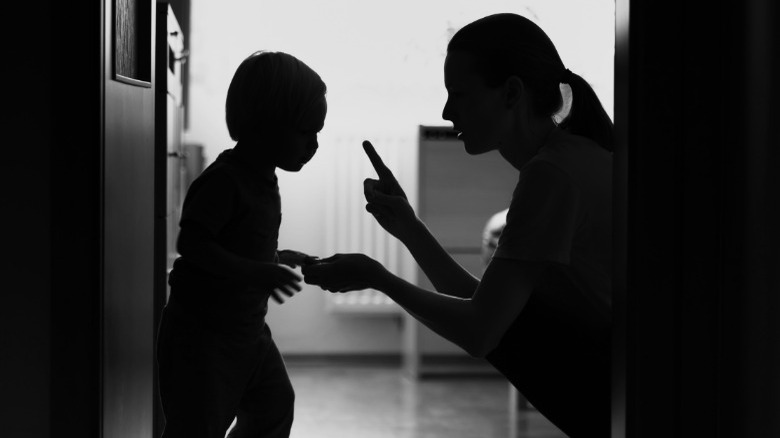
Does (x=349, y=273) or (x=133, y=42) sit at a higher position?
(x=133, y=42)

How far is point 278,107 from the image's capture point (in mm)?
1418

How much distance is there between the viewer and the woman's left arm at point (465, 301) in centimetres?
123

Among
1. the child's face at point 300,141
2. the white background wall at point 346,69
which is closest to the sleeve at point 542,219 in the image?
the child's face at point 300,141

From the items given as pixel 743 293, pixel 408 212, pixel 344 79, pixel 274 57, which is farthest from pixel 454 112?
pixel 344 79

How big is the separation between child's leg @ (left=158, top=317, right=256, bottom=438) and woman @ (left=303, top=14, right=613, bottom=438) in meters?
0.21

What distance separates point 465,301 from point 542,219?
0.15 metres

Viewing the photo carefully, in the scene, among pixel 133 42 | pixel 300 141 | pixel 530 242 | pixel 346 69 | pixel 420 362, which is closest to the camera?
pixel 530 242

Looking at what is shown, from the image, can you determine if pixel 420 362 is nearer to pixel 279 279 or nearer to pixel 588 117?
pixel 588 117

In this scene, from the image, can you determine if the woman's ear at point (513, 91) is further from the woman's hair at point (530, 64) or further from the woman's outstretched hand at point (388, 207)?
the woman's outstretched hand at point (388, 207)

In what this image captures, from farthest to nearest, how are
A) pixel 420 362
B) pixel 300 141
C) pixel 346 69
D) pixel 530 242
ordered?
pixel 346 69, pixel 420 362, pixel 300 141, pixel 530 242

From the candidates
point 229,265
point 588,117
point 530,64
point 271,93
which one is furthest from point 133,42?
point 588,117

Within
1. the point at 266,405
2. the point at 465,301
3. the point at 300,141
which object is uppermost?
the point at 300,141

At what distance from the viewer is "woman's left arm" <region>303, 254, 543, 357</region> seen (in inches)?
48.4

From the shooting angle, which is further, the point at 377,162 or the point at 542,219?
the point at 377,162
